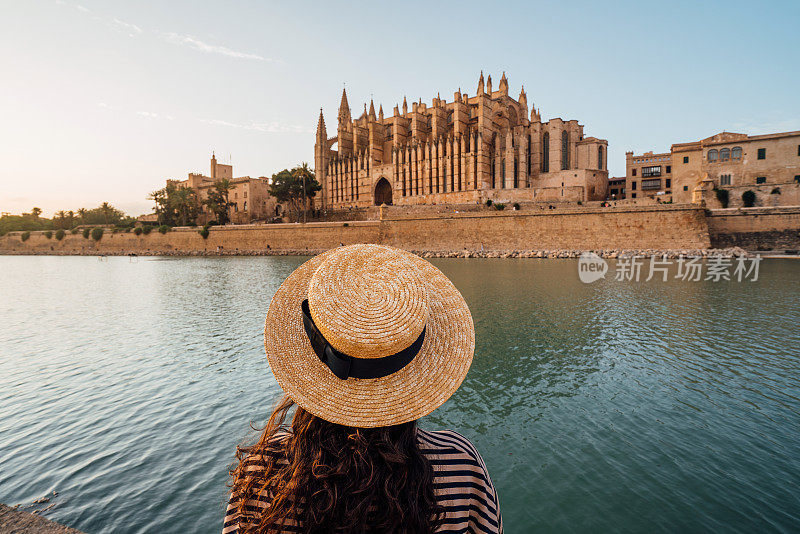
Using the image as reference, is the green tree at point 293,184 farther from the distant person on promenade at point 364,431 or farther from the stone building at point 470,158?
the distant person on promenade at point 364,431

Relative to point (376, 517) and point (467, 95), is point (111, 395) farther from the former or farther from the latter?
point (467, 95)

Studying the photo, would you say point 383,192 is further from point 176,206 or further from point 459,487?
point 459,487

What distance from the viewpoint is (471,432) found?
5230 mm

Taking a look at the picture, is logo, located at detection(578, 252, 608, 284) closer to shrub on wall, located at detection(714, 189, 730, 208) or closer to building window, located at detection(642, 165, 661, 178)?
shrub on wall, located at detection(714, 189, 730, 208)

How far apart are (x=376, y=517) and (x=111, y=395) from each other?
7.26 meters

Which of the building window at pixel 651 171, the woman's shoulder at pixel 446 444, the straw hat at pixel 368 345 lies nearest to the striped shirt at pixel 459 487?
the woman's shoulder at pixel 446 444

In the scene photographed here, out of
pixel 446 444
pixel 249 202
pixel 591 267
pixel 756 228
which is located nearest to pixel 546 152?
pixel 756 228

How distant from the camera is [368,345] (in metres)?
1.05

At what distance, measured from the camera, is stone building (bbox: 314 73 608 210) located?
136 feet

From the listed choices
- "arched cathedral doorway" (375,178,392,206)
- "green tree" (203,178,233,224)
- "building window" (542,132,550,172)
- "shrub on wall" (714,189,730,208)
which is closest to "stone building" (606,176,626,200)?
"building window" (542,132,550,172)

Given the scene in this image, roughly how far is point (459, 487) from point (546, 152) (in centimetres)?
4751

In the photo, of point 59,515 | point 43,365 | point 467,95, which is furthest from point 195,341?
point 467,95

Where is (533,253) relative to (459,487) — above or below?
below

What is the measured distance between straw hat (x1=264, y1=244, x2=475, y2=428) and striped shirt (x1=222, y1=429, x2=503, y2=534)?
0.14 metres
